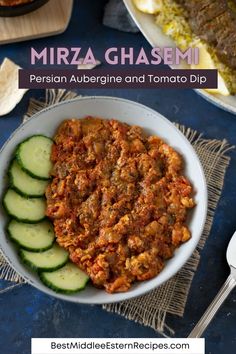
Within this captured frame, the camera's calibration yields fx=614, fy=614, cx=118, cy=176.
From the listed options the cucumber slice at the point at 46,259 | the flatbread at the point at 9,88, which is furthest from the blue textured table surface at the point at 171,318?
the cucumber slice at the point at 46,259

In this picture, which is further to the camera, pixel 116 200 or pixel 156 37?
pixel 156 37

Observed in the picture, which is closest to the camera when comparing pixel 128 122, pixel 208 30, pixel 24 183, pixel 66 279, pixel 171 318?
pixel 66 279

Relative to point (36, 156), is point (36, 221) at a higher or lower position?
lower

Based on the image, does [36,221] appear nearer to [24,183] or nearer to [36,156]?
[24,183]

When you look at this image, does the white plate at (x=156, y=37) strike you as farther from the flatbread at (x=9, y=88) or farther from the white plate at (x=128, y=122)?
the flatbread at (x=9, y=88)

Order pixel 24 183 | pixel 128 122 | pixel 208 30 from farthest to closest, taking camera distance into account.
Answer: pixel 208 30
pixel 128 122
pixel 24 183

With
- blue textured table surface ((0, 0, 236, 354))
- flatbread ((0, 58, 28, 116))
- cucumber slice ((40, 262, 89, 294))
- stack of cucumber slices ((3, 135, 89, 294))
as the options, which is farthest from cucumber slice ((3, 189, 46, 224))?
flatbread ((0, 58, 28, 116))

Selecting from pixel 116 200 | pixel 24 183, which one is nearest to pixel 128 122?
pixel 116 200

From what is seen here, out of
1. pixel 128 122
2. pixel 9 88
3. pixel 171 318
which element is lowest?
pixel 171 318
